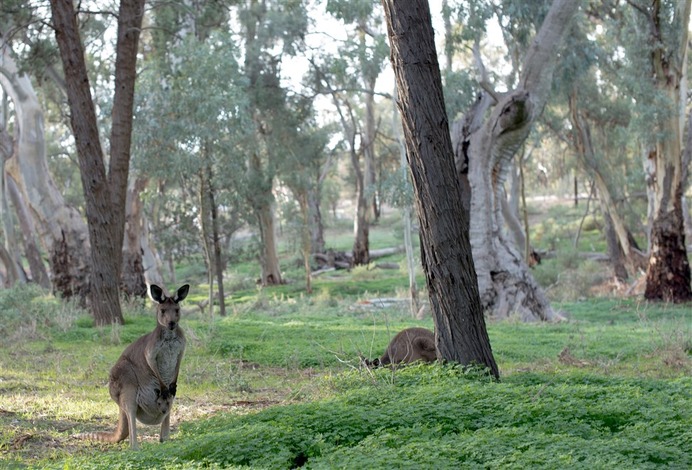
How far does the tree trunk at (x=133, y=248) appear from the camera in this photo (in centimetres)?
2411

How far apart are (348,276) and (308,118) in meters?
6.41

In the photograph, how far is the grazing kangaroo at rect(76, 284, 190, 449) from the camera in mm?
6910

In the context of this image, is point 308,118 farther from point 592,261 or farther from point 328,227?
point 328,227

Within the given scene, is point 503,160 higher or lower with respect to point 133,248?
higher

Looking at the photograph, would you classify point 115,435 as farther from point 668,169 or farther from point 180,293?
point 668,169

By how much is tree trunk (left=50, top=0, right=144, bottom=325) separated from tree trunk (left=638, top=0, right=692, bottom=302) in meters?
12.9

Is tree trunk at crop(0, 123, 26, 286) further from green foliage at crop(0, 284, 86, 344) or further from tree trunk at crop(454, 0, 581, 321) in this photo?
tree trunk at crop(454, 0, 581, 321)

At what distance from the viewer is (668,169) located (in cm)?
2102

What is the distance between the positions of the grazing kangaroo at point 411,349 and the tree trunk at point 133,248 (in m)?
15.8

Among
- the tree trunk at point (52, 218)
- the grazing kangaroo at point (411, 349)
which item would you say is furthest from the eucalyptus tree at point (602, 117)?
the grazing kangaroo at point (411, 349)

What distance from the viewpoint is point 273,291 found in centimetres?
3069

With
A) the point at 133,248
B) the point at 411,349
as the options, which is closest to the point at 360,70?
the point at 133,248

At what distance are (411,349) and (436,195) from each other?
1.76m

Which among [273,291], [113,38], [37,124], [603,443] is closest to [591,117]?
[273,291]
